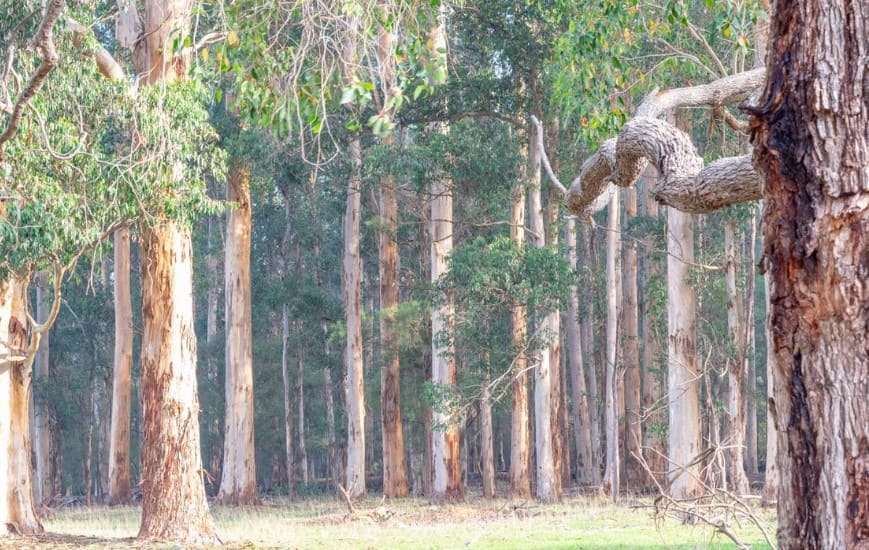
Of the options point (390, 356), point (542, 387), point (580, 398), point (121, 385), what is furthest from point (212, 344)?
point (542, 387)

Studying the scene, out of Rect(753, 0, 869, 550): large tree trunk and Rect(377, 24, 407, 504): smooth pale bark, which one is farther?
Rect(377, 24, 407, 504): smooth pale bark

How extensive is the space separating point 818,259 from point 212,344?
104 feet

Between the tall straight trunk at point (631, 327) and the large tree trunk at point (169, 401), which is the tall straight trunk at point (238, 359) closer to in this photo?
the tall straight trunk at point (631, 327)

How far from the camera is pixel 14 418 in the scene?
13031mm

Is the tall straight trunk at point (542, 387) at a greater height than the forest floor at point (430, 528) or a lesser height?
greater

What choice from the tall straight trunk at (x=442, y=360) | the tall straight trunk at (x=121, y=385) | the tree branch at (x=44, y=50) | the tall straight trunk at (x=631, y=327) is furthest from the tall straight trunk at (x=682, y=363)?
the tall straight trunk at (x=121, y=385)

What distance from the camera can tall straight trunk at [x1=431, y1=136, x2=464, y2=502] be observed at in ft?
66.2

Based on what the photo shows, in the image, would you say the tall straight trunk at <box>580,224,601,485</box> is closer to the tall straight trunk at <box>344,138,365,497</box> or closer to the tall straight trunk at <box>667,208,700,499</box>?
the tall straight trunk at <box>344,138,365,497</box>

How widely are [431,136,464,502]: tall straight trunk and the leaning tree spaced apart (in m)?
17.2

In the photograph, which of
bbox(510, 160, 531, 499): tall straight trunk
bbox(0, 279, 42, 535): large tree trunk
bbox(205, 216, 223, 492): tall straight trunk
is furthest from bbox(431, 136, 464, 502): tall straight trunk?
bbox(205, 216, 223, 492): tall straight trunk

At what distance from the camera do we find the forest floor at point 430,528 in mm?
11641

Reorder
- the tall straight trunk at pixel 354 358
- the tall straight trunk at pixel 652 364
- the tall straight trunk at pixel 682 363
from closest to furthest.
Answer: the tall straight trunk at pixel 682 363 → the tall straight trunk at pixel 652 364 → the tall straight trunk at pixel 354 358

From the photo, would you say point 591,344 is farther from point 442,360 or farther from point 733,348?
point 733,348

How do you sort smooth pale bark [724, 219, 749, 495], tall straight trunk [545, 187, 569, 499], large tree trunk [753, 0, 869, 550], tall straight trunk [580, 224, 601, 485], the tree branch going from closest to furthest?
1. large tree trunk [753, 0, 869, 550]
2. the tree branch
3. smooth pale bark [724, 219, 749, 495]
4. tall straight trunk [545, 187, 569, 499]
5. tall straight trunk [580, 224, 601, 485]
